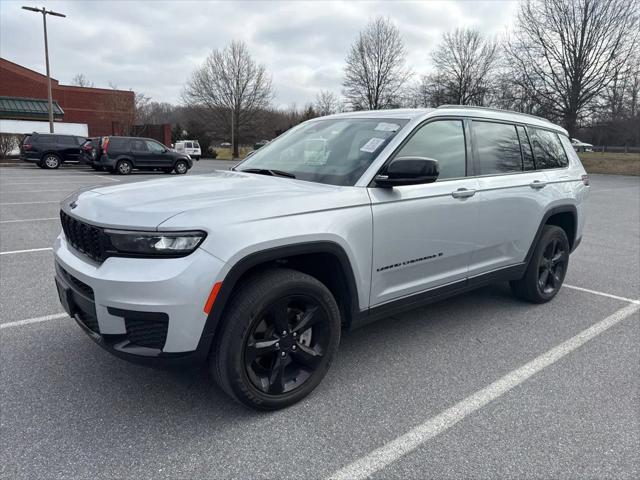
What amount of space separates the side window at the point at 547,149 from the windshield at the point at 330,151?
6.00 ft

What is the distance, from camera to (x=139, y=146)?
21406mm

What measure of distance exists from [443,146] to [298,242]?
5.38 ft

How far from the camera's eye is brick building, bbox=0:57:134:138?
42.0 meters

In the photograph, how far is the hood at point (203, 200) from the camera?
242cm

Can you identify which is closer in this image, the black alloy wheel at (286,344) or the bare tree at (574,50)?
the black alloy wheel at (286,344)

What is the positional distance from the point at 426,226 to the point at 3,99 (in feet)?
156

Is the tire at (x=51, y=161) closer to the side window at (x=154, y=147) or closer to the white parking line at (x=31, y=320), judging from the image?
the side window at (x=154, y=147)

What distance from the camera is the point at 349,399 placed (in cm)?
291

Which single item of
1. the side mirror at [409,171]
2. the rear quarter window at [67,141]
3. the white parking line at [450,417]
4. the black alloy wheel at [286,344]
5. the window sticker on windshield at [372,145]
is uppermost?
the window sticker on windshield at [372,145]

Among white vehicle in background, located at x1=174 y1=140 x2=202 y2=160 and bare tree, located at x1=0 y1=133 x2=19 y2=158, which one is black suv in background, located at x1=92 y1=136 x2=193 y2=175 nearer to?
bare tree, located at x1=0 y1=133 x2=19 y2=158

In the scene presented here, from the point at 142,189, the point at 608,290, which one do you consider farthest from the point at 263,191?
the point at 608,290

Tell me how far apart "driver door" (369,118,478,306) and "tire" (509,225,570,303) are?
110 cm

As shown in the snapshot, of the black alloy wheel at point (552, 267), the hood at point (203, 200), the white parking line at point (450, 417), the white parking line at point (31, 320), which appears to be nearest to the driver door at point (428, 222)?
the hood at point (203, 200)

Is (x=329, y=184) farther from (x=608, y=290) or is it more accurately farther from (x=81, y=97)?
(x=81, y=97)
